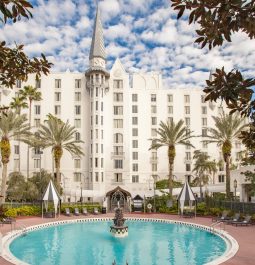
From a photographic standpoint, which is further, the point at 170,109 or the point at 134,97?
the point at 170,109

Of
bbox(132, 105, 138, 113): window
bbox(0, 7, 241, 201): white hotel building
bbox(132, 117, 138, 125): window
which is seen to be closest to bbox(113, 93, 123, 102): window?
bbox(0, 7, 241, 201): white hotel building

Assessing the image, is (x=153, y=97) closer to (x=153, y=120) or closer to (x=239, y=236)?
(x=153, y=120)

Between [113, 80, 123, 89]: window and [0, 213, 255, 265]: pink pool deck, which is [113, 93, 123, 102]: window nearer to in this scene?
[113, 80, 123, 89]: window

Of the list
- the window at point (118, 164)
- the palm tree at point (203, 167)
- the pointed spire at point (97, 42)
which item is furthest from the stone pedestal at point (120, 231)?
the pointed spire at point (97, 42)

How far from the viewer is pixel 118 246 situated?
2330 centimetres

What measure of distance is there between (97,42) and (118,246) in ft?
166

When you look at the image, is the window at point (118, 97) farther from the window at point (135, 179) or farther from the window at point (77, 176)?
the window at point (77, 176)

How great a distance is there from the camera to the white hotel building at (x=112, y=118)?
63.1 m

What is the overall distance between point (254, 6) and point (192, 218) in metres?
34.8

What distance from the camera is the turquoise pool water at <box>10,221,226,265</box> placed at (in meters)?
19.4

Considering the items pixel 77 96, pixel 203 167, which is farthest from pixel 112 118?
pixel 203 167

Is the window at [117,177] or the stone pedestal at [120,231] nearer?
the stone pedestal at [120,231]

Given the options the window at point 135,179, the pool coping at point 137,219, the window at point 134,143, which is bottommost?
the pool coping at point 137,219

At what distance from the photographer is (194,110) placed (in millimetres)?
69938
